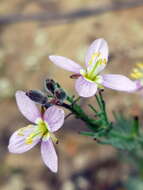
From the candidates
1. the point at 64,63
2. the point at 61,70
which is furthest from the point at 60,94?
the point at 61,70

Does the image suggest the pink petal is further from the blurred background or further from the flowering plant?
the blurred background

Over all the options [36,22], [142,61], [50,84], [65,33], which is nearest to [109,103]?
[142,61]

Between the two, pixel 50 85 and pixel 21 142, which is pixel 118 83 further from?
pixel 21 142

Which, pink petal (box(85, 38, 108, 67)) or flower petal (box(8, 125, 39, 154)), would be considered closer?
flower petal (box(8, 125, 39, 154))

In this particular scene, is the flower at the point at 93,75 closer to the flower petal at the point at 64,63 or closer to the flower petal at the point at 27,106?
the flower petal at the point at 64,63

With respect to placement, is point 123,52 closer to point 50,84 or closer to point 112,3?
point 112,3

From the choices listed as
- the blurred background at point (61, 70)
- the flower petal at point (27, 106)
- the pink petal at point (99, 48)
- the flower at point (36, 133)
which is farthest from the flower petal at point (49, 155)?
the blurred background at point (61, 70)

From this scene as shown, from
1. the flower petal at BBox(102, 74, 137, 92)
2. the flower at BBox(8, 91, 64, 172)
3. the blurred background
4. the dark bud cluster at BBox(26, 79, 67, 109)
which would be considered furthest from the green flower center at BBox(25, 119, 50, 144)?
the blurred background
